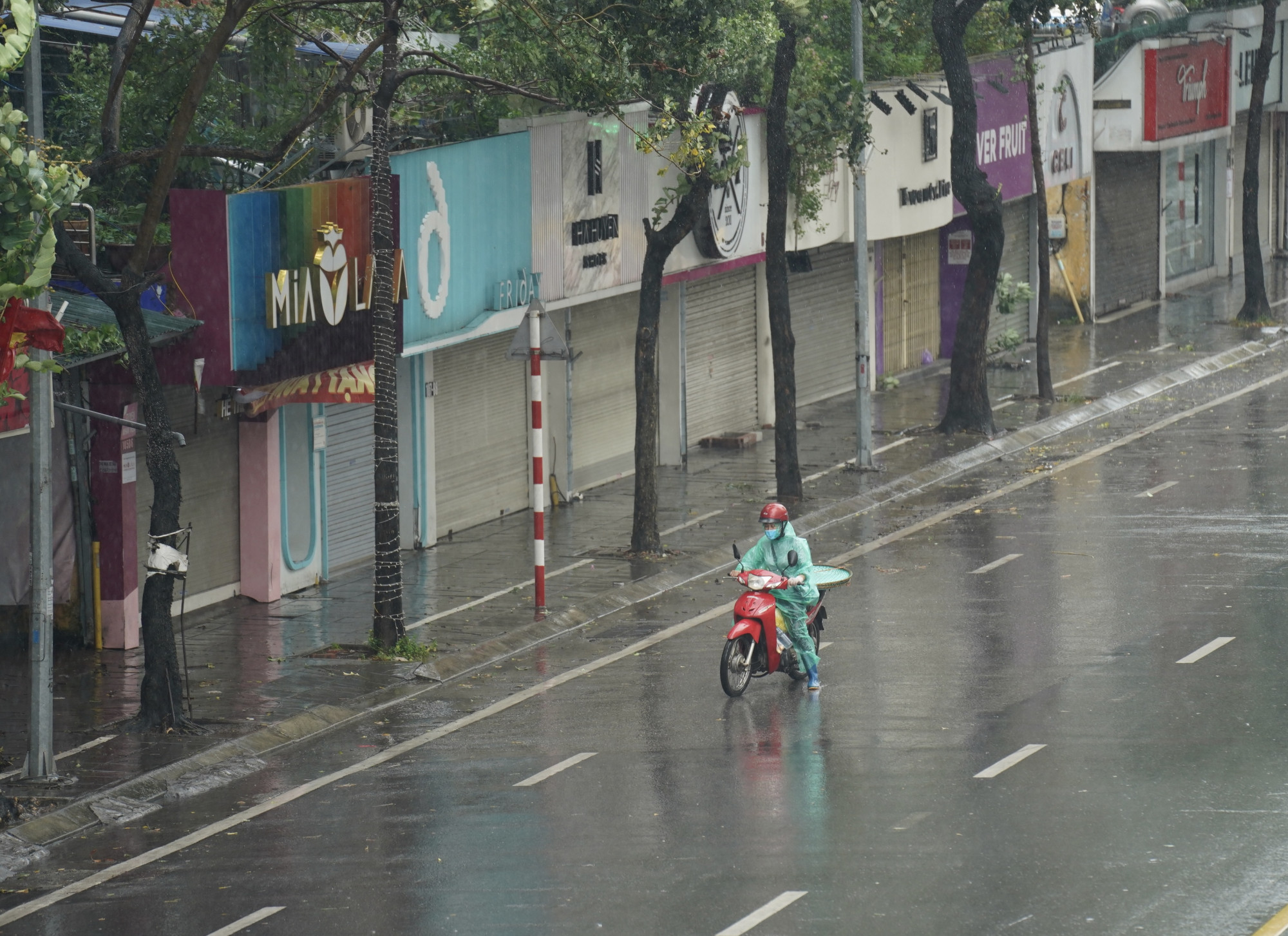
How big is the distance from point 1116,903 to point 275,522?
1194cm

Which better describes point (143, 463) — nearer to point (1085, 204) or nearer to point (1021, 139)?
point (1021, 139)

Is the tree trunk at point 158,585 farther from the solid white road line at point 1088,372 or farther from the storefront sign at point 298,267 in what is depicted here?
the solid white road line at point 1088,372

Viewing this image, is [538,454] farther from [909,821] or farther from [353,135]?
[909,821]

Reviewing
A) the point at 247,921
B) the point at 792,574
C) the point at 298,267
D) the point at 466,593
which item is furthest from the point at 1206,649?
the point at 247,921

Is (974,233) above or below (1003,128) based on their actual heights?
below

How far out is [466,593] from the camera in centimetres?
2131

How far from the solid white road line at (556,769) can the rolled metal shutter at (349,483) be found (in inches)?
300

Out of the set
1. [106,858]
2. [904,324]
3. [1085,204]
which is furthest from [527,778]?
[1085,204]

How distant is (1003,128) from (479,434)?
15.6 meters

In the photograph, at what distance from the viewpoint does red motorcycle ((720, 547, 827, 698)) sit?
1652cm

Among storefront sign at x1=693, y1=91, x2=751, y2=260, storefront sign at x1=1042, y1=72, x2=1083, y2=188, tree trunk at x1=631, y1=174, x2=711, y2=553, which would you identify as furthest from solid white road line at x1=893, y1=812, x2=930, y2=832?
storefront sign at x1=1042, y1=72, x2=1083, y2=188

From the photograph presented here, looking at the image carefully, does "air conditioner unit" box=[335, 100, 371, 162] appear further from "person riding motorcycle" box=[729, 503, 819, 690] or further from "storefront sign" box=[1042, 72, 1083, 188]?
"storefront sign" box=[1042, 72, 1083, 188]

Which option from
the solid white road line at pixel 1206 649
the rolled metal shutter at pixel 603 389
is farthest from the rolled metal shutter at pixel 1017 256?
the solid white road line at pixel 1206 649

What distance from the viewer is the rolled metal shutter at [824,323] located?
33.4 metres
